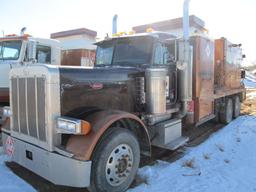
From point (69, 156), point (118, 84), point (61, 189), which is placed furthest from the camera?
point (118, 84)

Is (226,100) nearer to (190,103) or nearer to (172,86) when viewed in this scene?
(190,103)

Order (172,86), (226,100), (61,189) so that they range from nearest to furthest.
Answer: (61,189) < (172,86) < (226,100)

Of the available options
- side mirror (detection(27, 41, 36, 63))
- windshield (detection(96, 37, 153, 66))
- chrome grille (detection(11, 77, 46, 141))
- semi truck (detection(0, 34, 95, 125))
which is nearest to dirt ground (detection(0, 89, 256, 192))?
chrome grille (detection(11, 77, 46, 141))

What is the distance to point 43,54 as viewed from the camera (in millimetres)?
8344

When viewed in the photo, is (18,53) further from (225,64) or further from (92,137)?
(225,64)

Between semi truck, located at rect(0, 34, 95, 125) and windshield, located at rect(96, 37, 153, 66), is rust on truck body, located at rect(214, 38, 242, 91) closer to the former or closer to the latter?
windshield, located at rect(96, 37, 153, 66)

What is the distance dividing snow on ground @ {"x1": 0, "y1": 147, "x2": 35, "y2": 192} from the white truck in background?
3.25 m

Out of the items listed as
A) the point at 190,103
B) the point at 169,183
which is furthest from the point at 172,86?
the point at 169,183

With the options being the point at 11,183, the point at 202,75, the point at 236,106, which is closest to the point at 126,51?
the point at 202,75

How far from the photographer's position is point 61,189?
3.82m

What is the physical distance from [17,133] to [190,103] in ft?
11.9

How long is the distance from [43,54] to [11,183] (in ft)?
17.3

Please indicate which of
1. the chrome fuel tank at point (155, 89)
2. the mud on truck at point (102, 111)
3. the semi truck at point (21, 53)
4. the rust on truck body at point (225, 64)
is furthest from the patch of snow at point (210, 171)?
the semi truck at point (21, 53)

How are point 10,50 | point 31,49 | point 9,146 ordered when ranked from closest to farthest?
point 9,146 → point 31,49 → point 10,50
